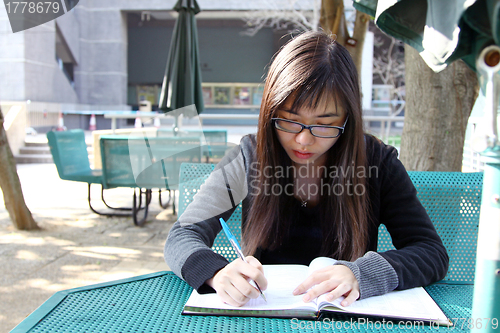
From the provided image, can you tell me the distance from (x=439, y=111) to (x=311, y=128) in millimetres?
1366

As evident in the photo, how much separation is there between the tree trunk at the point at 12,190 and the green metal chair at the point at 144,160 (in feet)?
2.62

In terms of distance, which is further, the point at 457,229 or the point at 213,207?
the point at 457,229

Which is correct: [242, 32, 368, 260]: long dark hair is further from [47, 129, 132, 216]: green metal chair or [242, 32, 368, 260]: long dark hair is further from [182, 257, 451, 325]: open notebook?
[47, 129, 132, 216]: green metal chair

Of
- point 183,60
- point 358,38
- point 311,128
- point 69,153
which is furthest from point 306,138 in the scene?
point 183,60

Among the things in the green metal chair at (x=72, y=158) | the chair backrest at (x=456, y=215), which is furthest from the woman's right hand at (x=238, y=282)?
the green metal chair at (x=72, y=158)

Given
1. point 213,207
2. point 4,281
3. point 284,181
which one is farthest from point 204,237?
point 4,281

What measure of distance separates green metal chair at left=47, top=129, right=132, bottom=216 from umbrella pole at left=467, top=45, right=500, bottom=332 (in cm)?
435

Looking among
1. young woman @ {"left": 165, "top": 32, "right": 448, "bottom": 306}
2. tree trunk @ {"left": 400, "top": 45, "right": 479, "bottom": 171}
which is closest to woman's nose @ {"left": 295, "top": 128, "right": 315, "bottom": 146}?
young woman @ {"left": 165, "top": 32, "right": 448, "bottom": 306}

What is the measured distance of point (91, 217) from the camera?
4.77m

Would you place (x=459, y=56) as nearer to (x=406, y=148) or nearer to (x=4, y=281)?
(x=406, y=148)

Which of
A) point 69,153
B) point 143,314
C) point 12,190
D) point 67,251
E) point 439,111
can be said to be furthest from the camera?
point 69,153

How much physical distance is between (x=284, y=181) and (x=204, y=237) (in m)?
0.38

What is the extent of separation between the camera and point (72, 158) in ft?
15.8

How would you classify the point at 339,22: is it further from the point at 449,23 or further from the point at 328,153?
the point at 449,23
